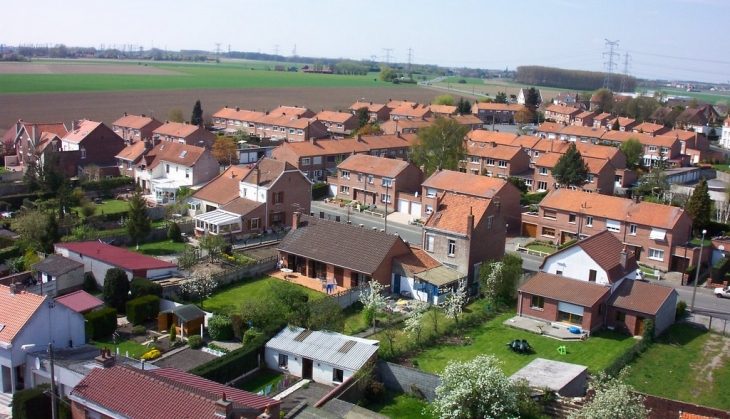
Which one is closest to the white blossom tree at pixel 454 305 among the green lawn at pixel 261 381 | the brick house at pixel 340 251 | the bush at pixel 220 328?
the brick house at pixel 340 251

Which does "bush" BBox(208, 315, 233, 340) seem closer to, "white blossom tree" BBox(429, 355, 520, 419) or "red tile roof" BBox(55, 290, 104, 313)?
"red tile roof" BBox(55, 290, 104, 313)

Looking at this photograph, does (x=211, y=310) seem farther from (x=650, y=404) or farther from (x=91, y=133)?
(x=91, y=133)

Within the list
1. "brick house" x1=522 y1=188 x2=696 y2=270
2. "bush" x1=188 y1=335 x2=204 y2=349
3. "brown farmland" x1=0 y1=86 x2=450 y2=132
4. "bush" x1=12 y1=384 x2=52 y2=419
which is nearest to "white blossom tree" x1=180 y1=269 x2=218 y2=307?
"bush" x1=188 y1=335 x2=204 y2=349

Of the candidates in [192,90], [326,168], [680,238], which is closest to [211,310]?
[680,238]

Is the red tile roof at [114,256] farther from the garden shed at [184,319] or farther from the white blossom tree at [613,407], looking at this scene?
the white blossom tree at [613,407]

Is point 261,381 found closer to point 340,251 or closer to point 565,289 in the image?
point 340,251
